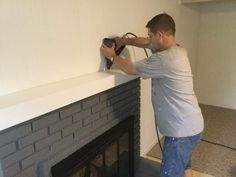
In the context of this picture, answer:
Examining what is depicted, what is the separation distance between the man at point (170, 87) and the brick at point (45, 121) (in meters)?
0.55

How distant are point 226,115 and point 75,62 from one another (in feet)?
9.69

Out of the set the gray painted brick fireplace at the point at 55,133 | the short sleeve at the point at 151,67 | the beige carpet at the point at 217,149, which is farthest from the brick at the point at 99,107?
the beige carpet at the point at 217,149

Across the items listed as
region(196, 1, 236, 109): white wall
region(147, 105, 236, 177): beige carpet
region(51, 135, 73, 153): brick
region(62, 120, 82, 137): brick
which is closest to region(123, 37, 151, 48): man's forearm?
region(62, 120, 82, 137): brick

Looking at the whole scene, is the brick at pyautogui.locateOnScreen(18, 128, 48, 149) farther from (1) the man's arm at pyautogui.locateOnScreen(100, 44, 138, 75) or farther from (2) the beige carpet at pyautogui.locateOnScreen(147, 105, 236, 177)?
(2) the beige carpet at pyautogui.locateOnScreen(147, 105, 236, 177)

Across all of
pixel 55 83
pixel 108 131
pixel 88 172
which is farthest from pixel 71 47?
pixel 88 172

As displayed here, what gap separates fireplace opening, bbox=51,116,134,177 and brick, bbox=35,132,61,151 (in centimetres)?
14

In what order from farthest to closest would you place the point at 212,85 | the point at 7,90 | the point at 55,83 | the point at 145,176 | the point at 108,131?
the point at 212,85 → the point at 145,176 → the point at 108,131 → the point at 55,83 → the point at 7,90

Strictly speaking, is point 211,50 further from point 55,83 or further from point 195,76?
point 55,83

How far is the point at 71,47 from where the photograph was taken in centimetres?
144

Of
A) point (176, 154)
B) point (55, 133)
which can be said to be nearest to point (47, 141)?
point (55, 133)

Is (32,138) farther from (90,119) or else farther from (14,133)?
(90,119)

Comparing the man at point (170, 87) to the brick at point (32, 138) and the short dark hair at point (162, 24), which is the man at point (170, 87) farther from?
the brick at point (32, 138)

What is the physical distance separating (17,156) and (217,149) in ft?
7.55

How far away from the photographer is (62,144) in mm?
1332
